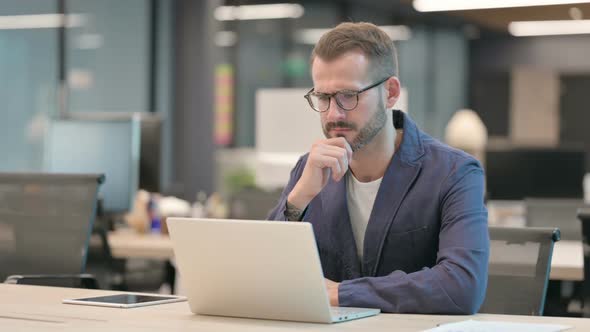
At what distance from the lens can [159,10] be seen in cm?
1023

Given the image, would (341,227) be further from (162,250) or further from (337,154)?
(162,250)

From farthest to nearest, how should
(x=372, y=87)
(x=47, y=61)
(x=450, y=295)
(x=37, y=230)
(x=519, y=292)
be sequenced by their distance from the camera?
(x=47, y=61), (x=37, y=230), (x=519, y=292), (x=372, y=87), (x=450, y=295)

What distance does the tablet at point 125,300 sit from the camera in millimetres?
2375

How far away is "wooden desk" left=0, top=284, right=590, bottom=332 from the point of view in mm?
2051

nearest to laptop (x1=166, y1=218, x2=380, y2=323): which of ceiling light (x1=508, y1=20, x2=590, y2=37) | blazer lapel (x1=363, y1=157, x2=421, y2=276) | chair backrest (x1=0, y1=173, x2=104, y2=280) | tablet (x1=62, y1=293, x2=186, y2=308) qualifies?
tablet (x1=62, y1=293, x2=186, y2=308)

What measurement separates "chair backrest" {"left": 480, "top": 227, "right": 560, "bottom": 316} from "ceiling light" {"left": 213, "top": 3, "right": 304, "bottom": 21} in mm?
8421

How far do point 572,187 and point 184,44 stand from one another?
4807 mm

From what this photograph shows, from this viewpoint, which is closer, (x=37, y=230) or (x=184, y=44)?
(x=37, y=230)

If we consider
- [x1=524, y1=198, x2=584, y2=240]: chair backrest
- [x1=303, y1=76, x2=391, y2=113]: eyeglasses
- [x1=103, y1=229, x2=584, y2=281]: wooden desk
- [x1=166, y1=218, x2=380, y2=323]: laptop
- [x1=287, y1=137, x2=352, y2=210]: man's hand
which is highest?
[x1=303, y1=76, x2=391, y2=113]: eyeglasses

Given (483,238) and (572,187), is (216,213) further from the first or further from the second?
(483,238)

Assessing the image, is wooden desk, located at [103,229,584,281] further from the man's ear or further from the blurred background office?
the man's ear

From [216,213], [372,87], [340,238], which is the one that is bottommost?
[216,213]

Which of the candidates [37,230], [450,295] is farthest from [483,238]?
[37,230]

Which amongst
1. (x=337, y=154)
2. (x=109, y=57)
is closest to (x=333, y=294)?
(x=337, y=154)
